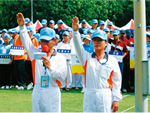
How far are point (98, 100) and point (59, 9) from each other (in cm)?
3799

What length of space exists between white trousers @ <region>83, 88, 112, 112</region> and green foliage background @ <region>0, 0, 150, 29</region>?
3742cm

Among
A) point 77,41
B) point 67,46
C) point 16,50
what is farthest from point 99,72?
point 16,50

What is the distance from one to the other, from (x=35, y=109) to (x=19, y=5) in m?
42.4

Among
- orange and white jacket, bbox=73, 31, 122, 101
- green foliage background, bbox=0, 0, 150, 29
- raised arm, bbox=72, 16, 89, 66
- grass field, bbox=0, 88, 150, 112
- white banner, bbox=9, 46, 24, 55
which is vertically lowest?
grass field, bbox=0, 88, 150, 112

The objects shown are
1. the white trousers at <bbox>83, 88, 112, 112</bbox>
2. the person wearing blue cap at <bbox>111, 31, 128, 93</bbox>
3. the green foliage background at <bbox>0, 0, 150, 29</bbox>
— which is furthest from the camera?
the green foliage background at <bbox>0, 0, 150, 29</bbox>

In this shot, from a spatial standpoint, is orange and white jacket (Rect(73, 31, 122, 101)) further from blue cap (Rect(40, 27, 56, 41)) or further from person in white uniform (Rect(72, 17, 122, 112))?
blue cap (Rect(40, 27, 56, 41))

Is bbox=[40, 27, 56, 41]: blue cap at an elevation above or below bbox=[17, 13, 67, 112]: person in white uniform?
above

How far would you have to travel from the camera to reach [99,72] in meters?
5.28

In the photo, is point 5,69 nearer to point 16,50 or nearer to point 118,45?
point 16,50

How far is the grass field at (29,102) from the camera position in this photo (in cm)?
918

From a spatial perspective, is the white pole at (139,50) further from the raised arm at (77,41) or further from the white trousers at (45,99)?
the white trousers at (45,99)

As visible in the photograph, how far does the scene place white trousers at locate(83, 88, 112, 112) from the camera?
5.24 metres

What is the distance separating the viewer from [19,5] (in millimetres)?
46469

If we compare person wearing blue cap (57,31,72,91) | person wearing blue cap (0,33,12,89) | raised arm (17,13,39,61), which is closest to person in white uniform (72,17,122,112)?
raised arm (17,13,39,61)
